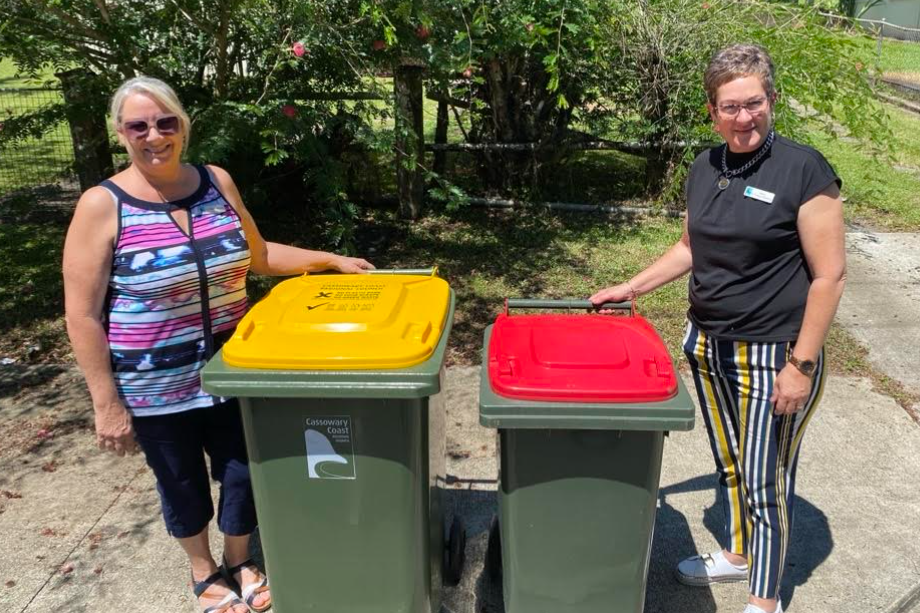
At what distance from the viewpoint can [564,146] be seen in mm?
7617

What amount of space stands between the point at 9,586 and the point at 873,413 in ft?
13.9

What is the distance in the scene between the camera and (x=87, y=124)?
6.07 metres

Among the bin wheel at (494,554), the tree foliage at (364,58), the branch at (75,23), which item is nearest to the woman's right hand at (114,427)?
the bin wheel at (494,554)

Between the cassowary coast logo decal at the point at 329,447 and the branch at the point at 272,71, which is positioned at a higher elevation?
the branch at the point at 272,71

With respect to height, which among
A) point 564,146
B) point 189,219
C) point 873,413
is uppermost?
point 189,219

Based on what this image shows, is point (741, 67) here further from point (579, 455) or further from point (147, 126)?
point (147, 126)

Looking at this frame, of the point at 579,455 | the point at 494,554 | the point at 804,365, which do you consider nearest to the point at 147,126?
the point at 579,455

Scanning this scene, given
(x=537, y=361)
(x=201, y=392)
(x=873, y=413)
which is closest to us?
(x=537, y=361)

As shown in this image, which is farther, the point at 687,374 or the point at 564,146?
the point at 564,146

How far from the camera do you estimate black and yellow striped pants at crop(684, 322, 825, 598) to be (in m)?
2.32

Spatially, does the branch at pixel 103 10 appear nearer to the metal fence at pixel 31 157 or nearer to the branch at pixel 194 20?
the branch at pixel 194 20

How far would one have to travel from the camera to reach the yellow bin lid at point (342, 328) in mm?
2102

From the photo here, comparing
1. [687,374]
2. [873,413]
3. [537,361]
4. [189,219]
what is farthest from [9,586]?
[873,413]

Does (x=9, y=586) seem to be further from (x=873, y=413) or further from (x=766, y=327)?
(x=873, y=413)
